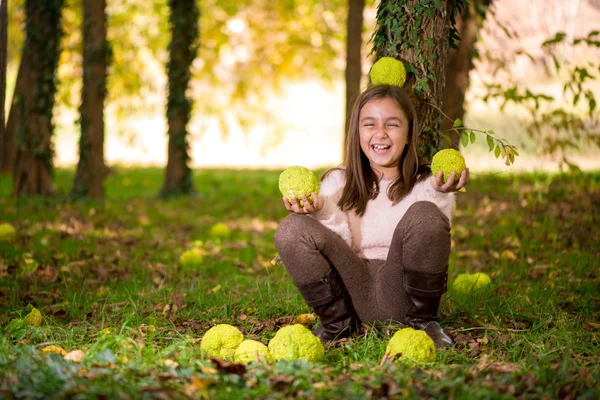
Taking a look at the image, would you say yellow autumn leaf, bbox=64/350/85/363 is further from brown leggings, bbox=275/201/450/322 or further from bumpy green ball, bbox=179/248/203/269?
bumpy green ball, bbox=179/248/203/269

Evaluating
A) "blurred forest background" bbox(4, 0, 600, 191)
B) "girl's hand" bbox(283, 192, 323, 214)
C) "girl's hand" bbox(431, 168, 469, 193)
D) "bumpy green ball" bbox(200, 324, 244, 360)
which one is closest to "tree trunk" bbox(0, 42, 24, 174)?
"blurred forest background" bbox(4, 0, 600, 191)

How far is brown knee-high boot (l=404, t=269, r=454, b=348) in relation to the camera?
3.17 m

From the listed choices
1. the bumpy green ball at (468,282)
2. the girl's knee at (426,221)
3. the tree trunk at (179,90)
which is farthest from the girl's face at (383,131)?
the tree trunk at (179,90)

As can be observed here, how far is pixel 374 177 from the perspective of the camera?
361 centimetres

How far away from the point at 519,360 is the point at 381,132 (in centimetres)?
137

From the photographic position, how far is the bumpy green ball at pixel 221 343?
9.92ft

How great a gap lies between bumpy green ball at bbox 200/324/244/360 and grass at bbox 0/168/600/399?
85 millimetres

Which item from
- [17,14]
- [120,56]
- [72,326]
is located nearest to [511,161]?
[72,326]

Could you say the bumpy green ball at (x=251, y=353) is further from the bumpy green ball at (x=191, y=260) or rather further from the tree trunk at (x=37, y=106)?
the tree trunk at (x=37, y=106)

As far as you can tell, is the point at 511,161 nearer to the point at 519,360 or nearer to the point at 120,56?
the point at 519,360

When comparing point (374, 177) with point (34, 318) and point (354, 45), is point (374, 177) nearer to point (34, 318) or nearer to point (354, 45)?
point (34, 318)

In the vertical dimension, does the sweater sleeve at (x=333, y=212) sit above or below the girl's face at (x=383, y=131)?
below

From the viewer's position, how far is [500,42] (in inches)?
305

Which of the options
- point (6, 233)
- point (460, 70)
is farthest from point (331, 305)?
point (460, 70)
